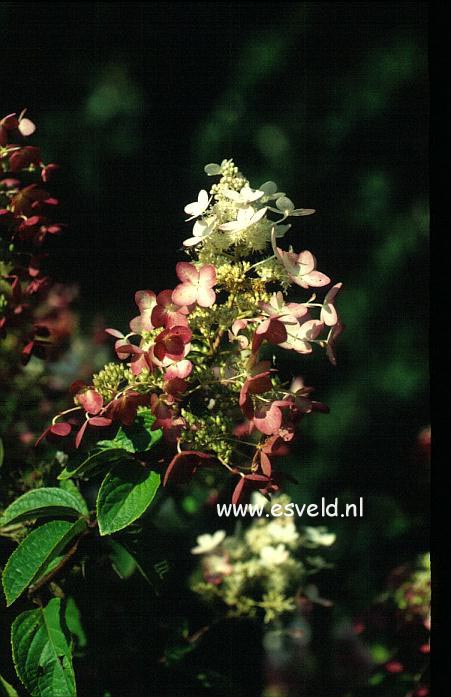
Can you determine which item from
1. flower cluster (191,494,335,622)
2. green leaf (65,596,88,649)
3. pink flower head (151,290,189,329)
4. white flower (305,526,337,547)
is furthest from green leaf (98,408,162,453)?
white flower (305,526,337,547)

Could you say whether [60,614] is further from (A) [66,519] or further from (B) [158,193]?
(B) [158,193]

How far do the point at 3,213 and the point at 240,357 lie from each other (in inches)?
15.8

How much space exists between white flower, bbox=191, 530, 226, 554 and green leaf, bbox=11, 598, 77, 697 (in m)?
0.44

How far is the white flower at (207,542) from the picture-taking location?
1319 millimetres

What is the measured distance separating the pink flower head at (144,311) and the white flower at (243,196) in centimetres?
14

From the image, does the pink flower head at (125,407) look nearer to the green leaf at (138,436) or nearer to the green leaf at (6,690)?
the green leaf at (138,436)

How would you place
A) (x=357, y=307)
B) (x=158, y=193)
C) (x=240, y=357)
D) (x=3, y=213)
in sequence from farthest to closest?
1. (x=357, y=307)
2. (x=158, y=193)
3. (x=3, y=213)
4. (x=240, y=357)

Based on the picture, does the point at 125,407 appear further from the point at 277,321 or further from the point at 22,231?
the point at 22,231

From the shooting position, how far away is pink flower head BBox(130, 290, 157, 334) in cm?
87

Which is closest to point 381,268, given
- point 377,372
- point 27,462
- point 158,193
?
point 377,372

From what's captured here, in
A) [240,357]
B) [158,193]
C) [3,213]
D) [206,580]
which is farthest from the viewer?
[158,193]

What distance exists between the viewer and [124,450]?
0.86 m

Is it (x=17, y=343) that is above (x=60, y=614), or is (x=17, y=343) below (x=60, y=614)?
above

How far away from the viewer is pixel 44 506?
2.84 feet
